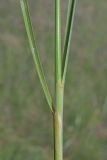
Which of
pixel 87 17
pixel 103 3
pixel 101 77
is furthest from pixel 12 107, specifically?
pixel 103 3

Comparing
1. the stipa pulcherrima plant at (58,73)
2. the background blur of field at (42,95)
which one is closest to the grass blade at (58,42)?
the stipa pulcherrima plant at (58,73)

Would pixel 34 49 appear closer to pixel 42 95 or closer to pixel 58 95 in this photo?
pixel 58 95

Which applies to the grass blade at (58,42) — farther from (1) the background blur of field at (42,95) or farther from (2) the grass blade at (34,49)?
(1) the background blur of field at (42,95)

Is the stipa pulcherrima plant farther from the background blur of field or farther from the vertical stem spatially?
the background blur of field

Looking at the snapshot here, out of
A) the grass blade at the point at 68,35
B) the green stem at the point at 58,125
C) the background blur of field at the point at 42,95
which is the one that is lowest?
the background blur of field at the point at 42,95

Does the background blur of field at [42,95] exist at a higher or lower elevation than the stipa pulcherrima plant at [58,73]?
lower

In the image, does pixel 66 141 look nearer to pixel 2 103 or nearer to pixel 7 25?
pixel 2 103

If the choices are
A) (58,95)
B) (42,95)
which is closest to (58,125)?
(58,95)

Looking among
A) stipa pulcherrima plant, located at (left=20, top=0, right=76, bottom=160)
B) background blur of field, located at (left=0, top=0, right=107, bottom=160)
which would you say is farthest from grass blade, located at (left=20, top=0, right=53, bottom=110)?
background blur of field, located at (left=0, top=0, right=107, bottom=160)
